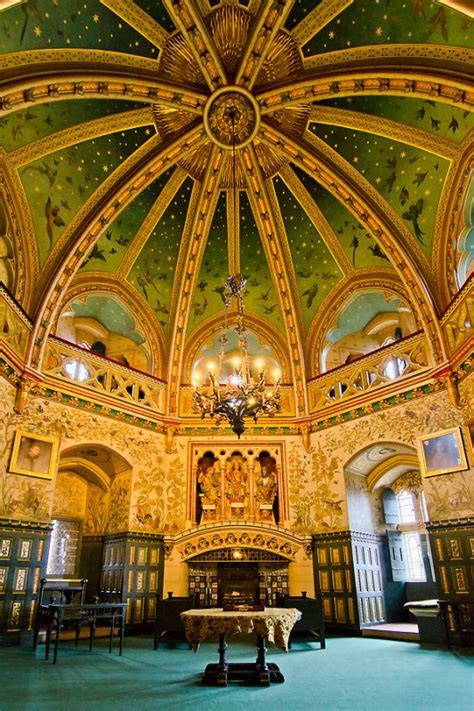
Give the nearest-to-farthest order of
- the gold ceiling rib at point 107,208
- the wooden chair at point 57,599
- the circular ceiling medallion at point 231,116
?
the wooden chair at point 57,599
the circular ceiling medallion at point 231,116
the gold ceiling rib at point 107,208

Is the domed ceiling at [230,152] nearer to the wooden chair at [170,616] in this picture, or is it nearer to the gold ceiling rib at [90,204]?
the gold ceiling rib at [90,204]

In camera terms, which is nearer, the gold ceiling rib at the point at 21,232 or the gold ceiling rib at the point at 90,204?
the gold ceiling rib at the point at 21,232

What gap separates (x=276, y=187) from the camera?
14.5 metres

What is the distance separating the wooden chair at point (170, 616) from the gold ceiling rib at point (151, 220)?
30.6ft

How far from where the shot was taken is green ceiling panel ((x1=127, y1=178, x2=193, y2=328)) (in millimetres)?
14773

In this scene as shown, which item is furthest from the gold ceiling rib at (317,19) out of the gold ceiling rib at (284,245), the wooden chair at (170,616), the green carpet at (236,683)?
the wooden chair at (170,616)

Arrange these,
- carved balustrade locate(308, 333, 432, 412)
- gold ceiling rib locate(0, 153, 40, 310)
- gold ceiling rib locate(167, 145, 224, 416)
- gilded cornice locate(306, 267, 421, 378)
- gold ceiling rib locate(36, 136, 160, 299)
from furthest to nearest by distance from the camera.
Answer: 1. gilded cornice locate(306, 267, 421, 378)
2. gold ceiling rib locate(167, 145, 224, 416)
3. carved balustrade locate(308, 333, 432, 412)
4. gold ceiling rib locate(36, 136, 160, 299)
5. gold ceiling rib locate(0, 153, 40, 310)

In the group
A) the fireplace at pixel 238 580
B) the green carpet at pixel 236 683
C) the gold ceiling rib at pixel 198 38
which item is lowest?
the green carpet at pixel 236 683

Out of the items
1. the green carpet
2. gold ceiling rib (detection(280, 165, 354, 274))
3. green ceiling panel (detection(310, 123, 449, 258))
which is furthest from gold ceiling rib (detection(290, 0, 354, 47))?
the green carpet

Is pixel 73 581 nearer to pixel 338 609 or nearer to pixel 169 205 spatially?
pixel 338 609

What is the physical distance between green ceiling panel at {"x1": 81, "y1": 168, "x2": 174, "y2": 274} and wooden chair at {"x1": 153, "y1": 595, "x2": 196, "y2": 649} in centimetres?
931

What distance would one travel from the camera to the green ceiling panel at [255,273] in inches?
603

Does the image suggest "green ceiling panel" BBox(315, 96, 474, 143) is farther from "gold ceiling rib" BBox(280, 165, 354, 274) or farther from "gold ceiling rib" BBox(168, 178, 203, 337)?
"gold ceiling rib" BBox(168, 178, 203, 337)

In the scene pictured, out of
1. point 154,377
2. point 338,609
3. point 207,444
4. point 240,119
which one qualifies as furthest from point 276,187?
point 338,609
